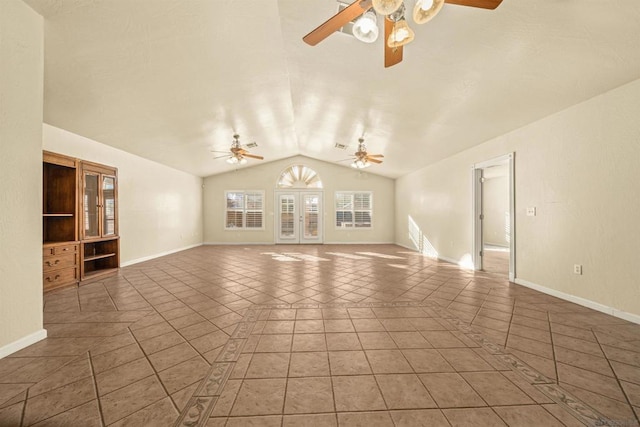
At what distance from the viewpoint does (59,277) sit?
3469mm

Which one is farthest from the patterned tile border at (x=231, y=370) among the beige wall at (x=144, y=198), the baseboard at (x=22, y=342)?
the beige wall at (x=144, y=198)

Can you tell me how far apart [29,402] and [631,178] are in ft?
17.2

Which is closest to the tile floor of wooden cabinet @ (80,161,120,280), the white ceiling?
wooden cabinet @ (80,161,120,280)

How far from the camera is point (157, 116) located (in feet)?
13.3

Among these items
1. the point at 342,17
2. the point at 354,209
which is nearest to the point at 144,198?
the point at 342,17

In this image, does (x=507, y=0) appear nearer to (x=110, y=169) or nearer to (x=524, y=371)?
(x=524, y=371)

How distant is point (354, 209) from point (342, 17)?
7.65m

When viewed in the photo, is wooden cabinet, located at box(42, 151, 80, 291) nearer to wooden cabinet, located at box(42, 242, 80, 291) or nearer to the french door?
wooden cabinet, located at box(42, 242, 80, 291)

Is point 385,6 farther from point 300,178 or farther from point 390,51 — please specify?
point 300,178

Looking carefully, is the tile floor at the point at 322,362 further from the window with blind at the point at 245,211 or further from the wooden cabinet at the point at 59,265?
the window with blind at the point at 245,211

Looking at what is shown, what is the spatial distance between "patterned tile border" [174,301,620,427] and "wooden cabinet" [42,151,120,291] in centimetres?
314

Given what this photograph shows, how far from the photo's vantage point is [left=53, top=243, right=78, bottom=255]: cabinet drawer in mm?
3450

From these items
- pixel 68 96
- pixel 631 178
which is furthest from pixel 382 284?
pixel 68 96

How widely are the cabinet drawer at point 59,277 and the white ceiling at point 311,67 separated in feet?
7.42
